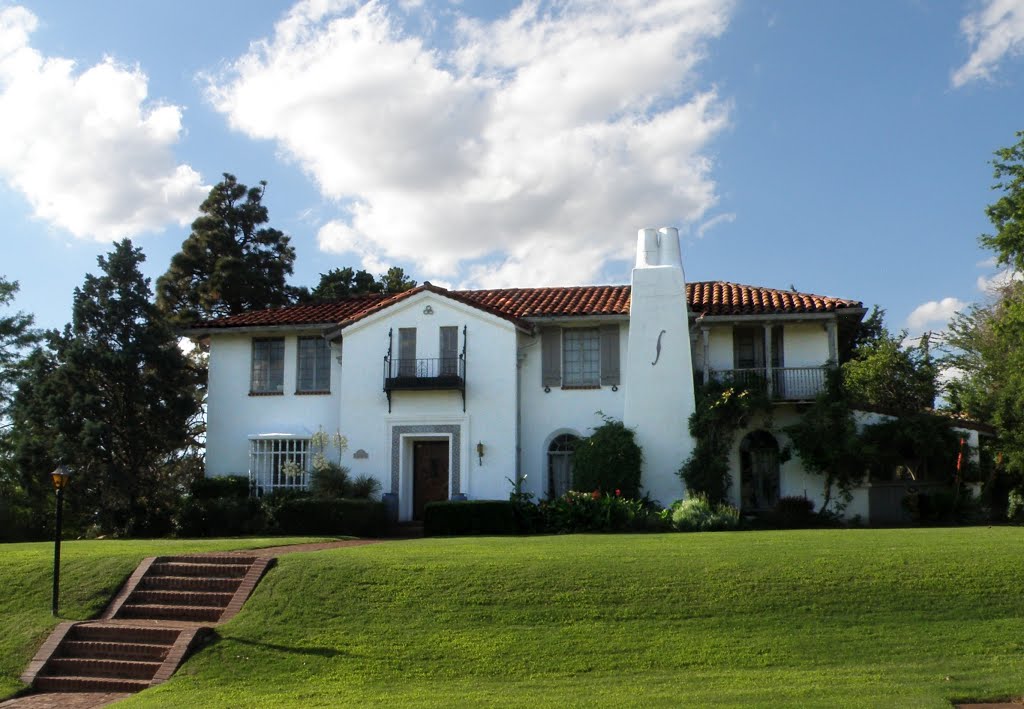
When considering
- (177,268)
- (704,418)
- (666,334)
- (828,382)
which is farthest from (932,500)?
(177,268)

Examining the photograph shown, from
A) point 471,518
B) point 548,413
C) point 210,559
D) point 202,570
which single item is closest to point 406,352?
point 548,413

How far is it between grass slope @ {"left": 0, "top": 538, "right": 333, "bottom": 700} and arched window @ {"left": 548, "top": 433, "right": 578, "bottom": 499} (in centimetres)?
947

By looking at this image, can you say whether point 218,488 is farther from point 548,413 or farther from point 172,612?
point 172,612

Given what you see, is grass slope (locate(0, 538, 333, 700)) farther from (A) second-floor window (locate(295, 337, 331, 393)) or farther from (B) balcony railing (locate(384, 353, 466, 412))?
(A) second-floor window (locate(295, 337, 331, 393))

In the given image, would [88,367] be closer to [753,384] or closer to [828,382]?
[753,384]

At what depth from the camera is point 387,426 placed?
86.0 feet

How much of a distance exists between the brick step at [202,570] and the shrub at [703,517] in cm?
1016

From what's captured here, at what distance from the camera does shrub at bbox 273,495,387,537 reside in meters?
23.2

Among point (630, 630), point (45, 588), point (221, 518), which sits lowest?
point (630, 630)

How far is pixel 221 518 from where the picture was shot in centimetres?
2434

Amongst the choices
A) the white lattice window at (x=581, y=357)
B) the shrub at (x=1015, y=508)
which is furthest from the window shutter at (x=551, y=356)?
the shrub at (x=1015, y=508)

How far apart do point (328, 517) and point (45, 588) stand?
26.4ft

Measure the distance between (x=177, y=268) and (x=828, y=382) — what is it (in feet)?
88.0

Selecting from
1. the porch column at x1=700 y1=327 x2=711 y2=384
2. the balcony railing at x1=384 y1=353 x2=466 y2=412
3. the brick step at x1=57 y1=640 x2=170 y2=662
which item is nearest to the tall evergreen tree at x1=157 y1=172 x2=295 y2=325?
the balcony railing at x1=384 y1=353 x2=466 y2=412
